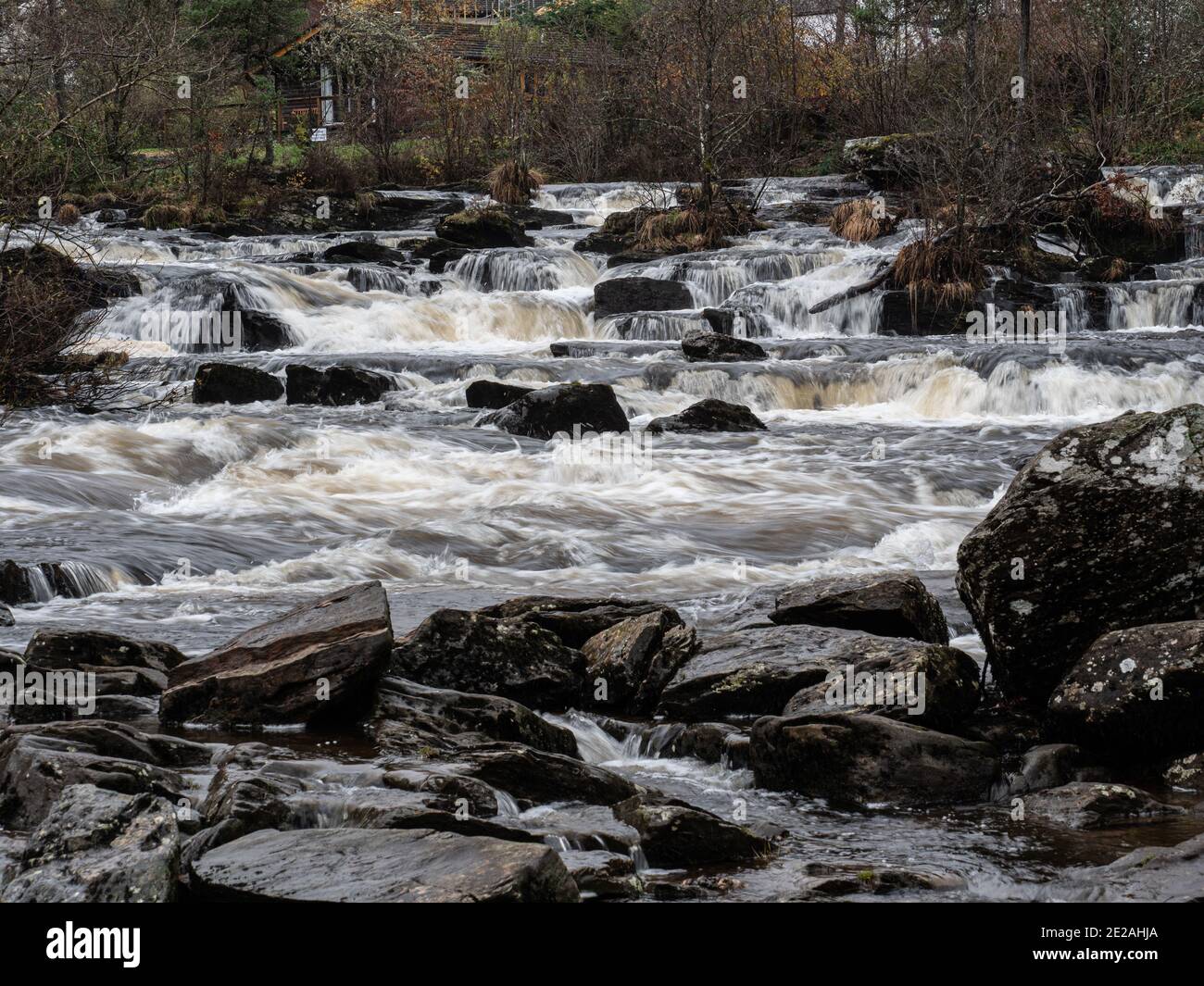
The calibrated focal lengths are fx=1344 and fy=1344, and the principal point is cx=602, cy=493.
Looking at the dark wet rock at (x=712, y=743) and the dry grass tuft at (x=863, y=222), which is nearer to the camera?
the dark wet rock at (x=712, y=743)

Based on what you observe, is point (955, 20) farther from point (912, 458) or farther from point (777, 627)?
point (777, 627)

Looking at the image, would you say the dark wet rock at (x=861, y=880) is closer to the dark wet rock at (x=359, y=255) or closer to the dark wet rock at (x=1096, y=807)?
the dark wet rock at (x=1096, y=807)

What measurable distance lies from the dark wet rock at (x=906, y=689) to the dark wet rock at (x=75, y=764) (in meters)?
2.74

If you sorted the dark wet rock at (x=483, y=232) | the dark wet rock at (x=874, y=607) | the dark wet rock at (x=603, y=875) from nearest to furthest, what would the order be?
the dark wet rock at (x=603, y=875) → the dark wet rock at (x=874, y=607) → the dark wet rock at (x=483, y=232)

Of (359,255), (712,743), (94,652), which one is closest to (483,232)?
(359,255)

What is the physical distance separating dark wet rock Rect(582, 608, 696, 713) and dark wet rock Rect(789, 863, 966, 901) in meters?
2.17

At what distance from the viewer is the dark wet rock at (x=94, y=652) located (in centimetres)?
679

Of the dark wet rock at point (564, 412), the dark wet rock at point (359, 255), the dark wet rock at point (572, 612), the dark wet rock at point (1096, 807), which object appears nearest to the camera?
the dark wet rock at point (1096, 807)

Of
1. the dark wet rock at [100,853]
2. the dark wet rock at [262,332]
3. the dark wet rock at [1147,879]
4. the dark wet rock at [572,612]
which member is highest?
the dark wet rock at [262,332]

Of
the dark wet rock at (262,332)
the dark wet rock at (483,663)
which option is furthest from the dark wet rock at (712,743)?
the dark wet rock at (262,332)

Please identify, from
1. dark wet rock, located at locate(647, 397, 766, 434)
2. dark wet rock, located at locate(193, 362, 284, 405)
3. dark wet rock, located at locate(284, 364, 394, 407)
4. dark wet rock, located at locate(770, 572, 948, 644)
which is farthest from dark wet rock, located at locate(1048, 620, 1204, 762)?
dark wet rock, located at locate(193, 362, 284, 405)

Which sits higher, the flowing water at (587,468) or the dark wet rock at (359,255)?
the dark wet rock at (359,255)

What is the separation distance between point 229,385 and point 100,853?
13245mm

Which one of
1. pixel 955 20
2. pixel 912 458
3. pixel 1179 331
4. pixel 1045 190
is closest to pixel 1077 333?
pixel 1179 331
